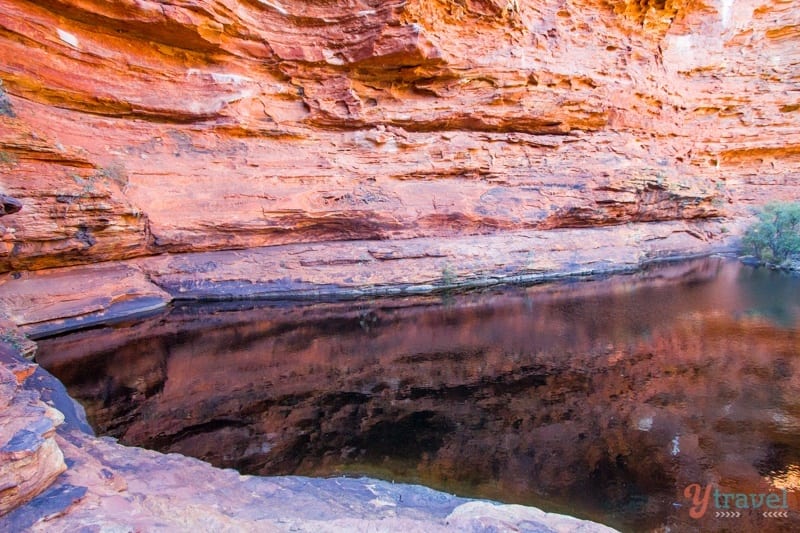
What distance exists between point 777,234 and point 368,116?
1958 cm

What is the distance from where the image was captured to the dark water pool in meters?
5.41

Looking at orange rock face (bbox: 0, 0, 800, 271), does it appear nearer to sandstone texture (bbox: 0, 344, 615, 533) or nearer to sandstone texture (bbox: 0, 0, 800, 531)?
sandstone texture (bbox: 0, 0, 800, 531)

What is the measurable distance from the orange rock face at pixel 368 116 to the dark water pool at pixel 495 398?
409cm

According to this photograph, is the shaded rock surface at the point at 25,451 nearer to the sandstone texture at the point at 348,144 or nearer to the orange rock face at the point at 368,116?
the sandstone texture at the point at 348,144

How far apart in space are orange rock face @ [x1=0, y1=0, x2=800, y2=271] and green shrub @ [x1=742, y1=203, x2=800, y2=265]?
2751 millimetres

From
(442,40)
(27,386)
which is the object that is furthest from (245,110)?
(27,386)

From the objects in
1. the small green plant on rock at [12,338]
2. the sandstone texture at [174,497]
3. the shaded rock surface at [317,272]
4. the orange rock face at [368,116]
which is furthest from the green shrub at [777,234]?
the small green plant on rock at [12,338]

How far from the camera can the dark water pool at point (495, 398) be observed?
541 cm

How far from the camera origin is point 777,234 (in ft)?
70.7

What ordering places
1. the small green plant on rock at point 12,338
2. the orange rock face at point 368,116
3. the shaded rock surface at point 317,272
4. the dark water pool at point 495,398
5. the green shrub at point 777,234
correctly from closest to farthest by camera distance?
1. the dark water pool at point 495,398
2. the small green plant on rock at point 12,338
3. the shaded rock surface at point 317,272
4. the orange rock face at point 368,116
5. the green shrub at point 777,234

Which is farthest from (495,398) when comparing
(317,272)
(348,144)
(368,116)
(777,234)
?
(777,234)

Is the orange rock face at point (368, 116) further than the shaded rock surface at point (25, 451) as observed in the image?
Yes

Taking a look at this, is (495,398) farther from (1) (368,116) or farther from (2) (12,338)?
(1) (368,116)

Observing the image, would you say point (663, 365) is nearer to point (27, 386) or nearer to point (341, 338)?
point (341, 338)
